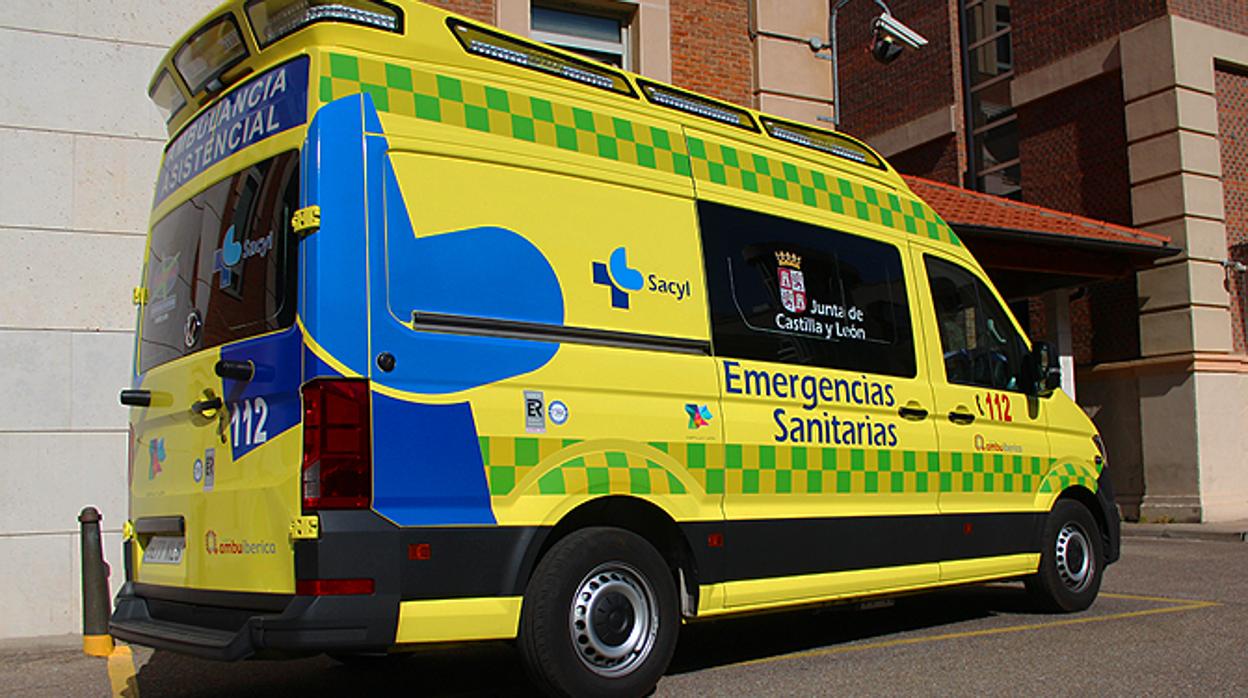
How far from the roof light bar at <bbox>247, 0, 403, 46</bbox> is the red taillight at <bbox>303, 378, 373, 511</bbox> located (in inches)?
56.8

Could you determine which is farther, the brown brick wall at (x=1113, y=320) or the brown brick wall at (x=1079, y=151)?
the brown brick wall at (x=1079, y=151)

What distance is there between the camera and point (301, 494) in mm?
4180

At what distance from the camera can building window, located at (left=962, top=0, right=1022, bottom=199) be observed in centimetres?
2139

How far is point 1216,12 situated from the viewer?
1845 cm

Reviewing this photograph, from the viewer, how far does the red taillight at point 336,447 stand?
164 inches

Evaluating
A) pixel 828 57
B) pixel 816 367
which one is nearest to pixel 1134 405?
pixel 828 57

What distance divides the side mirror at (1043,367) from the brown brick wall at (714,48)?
18.0 ft

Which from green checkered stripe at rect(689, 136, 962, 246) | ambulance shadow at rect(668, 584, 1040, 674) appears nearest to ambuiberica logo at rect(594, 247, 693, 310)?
green checkered stripe at rect(689, 136, 962, 246)

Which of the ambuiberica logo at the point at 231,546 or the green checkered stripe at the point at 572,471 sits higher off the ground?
the green checkered stripe at the point at 572,471

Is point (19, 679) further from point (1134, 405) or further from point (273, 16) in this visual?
point (1134, 405)

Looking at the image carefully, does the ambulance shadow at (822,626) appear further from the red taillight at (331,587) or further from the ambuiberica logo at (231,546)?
the ambuiberica logo at (231,546)

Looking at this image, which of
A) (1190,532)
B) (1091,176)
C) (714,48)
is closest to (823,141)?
(714,48)

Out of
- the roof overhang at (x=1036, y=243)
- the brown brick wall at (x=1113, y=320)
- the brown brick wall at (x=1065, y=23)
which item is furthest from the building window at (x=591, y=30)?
the brown brick wall at (x=1065, y=23)

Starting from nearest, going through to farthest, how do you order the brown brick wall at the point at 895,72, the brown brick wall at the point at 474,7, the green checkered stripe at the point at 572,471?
1. the green checkered stripe at the point at 572,471
2. the brown brick wall at the point at 474,7
3. the brown brick wall at the point at 895,72
